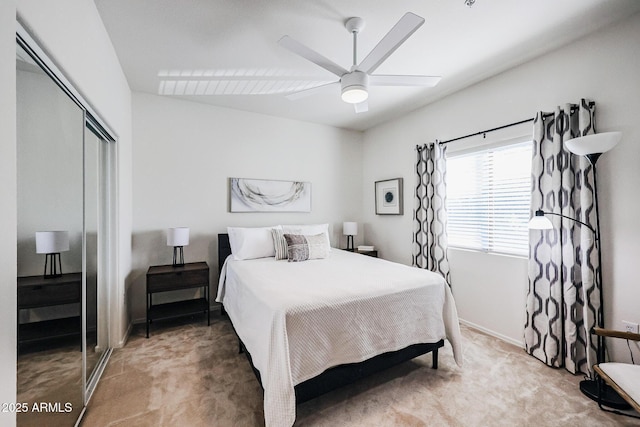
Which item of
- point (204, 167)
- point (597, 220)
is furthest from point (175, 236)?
point (597, 220)

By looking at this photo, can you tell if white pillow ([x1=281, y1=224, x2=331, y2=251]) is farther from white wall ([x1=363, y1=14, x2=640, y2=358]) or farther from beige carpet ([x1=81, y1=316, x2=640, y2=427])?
beige carpet ([x1=81, y1=316, x2=640, y2=427])

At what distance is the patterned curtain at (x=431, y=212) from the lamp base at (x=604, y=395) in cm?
143

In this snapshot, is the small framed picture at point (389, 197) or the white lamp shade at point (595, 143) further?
the small framed picture at point (389, 197)

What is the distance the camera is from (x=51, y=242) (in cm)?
133

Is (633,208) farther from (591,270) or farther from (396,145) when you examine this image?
(396,145)

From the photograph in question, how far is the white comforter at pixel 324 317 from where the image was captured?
4.86 feet

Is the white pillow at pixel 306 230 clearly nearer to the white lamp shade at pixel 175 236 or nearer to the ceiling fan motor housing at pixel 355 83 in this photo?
the white lamp shade at pixel 175 236

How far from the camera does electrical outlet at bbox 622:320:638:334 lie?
1.92 meters

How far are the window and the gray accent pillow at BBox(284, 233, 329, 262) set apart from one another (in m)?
1.67

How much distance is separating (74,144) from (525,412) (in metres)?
3.36

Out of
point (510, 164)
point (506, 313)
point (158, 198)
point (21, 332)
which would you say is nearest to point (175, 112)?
point (158, 198)

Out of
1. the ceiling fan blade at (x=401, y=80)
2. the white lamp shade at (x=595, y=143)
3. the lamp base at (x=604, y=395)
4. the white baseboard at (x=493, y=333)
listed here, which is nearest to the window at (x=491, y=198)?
the white lamp shade at (x=595, y=143)

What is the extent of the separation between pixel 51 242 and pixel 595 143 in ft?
11.2

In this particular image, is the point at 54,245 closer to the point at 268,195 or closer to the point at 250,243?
the point at 250,243
